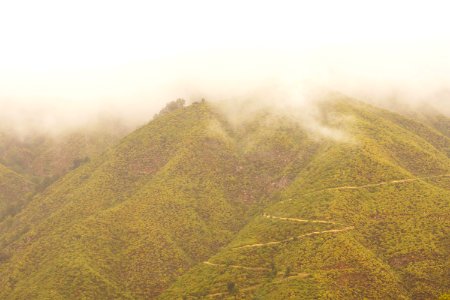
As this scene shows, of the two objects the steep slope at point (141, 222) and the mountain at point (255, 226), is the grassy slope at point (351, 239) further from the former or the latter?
the steep slope at point (141, 222)

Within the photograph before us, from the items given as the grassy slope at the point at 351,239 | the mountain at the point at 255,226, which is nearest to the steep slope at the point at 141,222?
the mountain at the point at 255,226

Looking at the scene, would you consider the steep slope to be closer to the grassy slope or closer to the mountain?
the mountain

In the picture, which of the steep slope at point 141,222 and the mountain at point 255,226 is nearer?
the mountain at point 255,226

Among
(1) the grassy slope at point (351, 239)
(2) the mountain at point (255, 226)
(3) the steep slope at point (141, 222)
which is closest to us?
(1) the grassy slope at point (351, 239)

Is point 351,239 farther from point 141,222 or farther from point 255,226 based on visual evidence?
point 141,222

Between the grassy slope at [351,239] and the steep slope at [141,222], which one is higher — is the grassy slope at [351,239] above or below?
below
